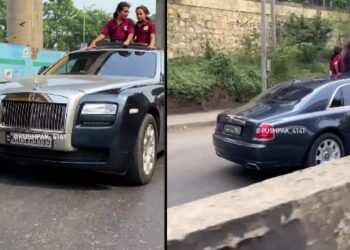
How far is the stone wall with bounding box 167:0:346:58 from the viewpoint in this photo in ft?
3.50

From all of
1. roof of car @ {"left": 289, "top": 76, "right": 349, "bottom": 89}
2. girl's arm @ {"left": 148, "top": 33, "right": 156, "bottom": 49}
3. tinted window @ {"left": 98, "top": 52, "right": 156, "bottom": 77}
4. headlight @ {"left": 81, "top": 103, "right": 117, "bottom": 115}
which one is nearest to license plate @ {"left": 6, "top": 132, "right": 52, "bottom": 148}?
headlight @ {"left": 81, "top": 103, "right": 117, "bottom": 115}

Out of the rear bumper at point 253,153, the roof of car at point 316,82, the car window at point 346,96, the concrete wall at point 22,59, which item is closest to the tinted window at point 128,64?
the concrete wall at point 22,59

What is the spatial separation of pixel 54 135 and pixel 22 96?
0.11 m

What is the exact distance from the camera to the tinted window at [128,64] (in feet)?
3.65

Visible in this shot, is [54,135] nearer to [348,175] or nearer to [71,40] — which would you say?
[71,40]

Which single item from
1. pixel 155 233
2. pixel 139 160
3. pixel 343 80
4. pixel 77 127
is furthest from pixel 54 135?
pixel 343 80

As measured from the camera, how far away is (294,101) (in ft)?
3.67

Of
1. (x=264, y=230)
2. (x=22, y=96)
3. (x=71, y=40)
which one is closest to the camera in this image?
(x=71, y=40)

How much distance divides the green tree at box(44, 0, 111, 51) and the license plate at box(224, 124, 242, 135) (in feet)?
1.10

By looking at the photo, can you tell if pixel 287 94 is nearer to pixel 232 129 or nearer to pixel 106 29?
pixel 232 129

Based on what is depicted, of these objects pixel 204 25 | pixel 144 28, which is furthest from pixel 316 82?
pixel 144 28

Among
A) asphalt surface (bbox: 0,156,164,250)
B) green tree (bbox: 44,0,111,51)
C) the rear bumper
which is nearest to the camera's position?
green tree (bbox: 44,0,111,51)

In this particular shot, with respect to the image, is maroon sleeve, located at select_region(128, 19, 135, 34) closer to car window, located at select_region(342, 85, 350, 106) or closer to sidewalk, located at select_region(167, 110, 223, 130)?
sidewalk, located at select_region(167, 110, 223, 130)

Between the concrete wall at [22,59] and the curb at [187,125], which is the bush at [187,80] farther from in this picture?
the concrete wall at [22,59]
